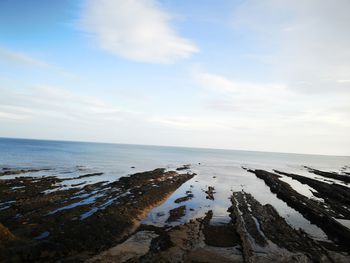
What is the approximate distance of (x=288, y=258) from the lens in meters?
16.9

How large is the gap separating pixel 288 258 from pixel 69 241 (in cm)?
1552

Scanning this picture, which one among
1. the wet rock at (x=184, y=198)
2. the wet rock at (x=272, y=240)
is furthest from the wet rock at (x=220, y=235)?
the wet rock at (x=184, y=198)

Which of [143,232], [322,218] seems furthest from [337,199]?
[143,232]

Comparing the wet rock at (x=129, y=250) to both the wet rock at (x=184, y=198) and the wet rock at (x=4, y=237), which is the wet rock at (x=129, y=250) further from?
the wet rock at (x=184, y=198)

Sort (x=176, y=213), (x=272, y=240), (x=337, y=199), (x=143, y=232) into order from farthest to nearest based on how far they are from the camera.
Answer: (x=337, y=199), (x=176, y=213), (x=143, y=232), (x=272, y=240)

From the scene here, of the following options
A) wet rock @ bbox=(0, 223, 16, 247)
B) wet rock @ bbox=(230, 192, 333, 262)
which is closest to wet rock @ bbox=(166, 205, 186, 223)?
wet rock @ bbox=(230, 192, 333, 262)

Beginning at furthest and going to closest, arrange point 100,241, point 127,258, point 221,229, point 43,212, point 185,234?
point 43,212 → point 221,229 → point 185,234 → point 100,241 → point 127,258

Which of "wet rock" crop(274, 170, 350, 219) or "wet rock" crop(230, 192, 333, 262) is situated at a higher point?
"wet rock" crop(274, 170, 350, 219)

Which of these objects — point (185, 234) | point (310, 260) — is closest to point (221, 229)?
point (185, 234)

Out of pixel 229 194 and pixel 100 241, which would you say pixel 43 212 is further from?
pixel 229 194

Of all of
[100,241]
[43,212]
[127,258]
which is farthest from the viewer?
[43,212]

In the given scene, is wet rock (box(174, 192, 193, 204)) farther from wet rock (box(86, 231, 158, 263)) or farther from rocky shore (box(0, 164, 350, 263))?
wet rock (box(86, 231, 158, 263))

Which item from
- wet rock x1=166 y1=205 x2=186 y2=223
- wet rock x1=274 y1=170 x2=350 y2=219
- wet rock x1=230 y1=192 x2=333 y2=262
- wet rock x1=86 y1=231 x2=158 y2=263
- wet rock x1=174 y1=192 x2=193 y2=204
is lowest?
wet rock x1=174 y1=192 x2=193 y2=204

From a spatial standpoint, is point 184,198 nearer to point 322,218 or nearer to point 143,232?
point 143,232
